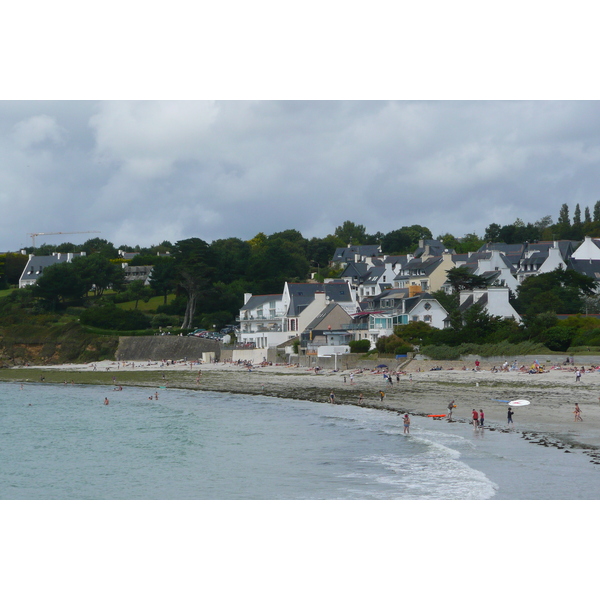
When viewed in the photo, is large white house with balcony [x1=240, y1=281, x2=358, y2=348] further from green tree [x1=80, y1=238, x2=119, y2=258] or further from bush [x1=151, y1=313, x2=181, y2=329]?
green tree [x1=80, y1=238, x2=119, y2=258]

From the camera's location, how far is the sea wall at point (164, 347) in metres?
72.2

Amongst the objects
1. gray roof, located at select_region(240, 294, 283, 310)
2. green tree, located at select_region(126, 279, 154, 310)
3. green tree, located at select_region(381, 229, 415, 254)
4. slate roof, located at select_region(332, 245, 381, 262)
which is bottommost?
gray roof, located at select_region(240, 294, 283, 310)

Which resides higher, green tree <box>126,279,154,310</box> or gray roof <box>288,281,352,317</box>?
green tree <box>126,279,154,310</box>

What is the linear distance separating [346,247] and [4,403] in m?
78.6

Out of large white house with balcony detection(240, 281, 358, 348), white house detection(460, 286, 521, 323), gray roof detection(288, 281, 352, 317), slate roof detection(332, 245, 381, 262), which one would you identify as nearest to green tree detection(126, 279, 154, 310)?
large white house with balcony detection(240, 281, 358, 348)

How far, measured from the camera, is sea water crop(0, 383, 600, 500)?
783 inches

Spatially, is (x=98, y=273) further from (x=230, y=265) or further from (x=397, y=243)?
A: (x=397, y=243)

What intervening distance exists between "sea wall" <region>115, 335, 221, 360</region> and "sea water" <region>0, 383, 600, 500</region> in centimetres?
3121

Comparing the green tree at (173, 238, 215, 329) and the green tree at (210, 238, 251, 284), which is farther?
the green tree at (210, 238, 251, 284)

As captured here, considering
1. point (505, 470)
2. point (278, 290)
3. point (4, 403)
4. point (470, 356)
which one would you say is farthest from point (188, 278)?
point (505, 470)

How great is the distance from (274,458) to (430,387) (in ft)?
60.5

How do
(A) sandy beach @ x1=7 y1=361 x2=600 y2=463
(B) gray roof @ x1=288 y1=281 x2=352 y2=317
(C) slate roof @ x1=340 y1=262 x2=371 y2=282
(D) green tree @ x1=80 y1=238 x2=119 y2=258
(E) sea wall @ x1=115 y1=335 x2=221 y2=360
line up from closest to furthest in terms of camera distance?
(A) sandy beach @ x1=7 y1=361 x2=600 y2=463 → (B) gray roof @ x1=288 y1=281 x2=352 y2=317 → (E) sea wall @ x1=115 y1=335 x2=221 y2=360 → (C) slate roof @ x1=340 y1=262 x2=371 y2=282 → (D) green tree @ x1=80 y1=238 x2=119 y2=258

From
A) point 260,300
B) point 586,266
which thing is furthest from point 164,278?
point 586,266

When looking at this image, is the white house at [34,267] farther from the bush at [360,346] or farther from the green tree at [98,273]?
the bush at [360,346]
